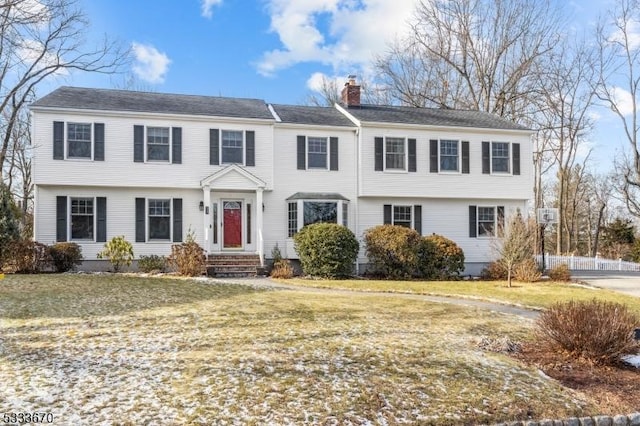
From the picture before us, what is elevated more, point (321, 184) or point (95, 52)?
point (95, 52)

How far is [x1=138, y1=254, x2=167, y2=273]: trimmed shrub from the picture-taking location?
16.5 m

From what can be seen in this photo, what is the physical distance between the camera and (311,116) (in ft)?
64.5

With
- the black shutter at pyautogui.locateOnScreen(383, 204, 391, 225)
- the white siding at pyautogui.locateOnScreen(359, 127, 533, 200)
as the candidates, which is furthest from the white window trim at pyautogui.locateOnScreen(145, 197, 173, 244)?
the black shutter at pyautogui.locateOnScreen(383, 204, 391, 225)

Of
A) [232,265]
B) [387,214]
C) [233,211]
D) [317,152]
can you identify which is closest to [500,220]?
[387,214]

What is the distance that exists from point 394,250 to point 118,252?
964cm

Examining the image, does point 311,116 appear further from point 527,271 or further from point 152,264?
point 527,271

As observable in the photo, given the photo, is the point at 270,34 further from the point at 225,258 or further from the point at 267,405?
the point at 267,405

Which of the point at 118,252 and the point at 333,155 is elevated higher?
the point at 333,155

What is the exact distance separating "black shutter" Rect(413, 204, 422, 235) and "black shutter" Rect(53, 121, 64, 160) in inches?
525

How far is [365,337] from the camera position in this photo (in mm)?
7312

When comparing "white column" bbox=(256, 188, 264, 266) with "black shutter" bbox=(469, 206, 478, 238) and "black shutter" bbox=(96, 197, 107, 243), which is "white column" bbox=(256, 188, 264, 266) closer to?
"black shutter" bbox=(96, 197, 107, 243)

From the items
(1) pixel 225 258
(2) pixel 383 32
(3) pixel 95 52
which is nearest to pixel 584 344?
(1) pixel 225 258

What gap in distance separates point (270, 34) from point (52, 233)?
1366cm

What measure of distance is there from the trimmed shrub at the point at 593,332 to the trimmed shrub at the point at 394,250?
32.6 ft
